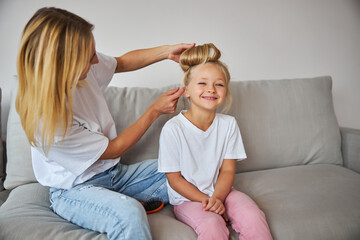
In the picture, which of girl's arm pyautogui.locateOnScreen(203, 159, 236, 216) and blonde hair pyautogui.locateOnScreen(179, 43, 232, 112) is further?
blonde hair pyautogui.locateOnScreen(179, 43, 232, 112)

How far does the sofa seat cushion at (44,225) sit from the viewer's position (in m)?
0.98

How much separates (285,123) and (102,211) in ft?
3.73

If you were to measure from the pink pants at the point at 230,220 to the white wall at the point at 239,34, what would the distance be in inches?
39.1

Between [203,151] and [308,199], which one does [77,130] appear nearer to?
[203,151]

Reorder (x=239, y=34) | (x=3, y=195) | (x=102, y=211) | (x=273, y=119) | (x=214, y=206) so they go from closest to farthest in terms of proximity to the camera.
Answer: (x=102, y=211)
(x=214, y=206)
(x=3, y=195)
(x=273, y=119)
(x=239, y=34)

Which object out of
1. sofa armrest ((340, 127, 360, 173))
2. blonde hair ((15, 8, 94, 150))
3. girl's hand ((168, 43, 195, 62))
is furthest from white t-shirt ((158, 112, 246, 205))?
sofa armrest ((340, 127, 360, 173))

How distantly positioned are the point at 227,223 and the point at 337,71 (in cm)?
180

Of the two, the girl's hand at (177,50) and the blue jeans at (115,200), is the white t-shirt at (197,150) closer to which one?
the blue jeans at (115,200)

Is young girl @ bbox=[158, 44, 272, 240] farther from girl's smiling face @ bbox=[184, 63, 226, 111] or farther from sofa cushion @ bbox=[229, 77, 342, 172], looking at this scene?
sofa cushion @ bbox=[229, 77, 342, 172]

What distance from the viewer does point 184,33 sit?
197 cm

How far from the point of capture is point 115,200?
1021 mm

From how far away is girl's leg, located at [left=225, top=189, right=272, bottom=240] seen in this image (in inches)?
41.4

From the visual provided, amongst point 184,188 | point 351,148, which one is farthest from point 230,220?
point 351,148

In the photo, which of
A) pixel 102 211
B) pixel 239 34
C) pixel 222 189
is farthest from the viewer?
pixel 239 34
